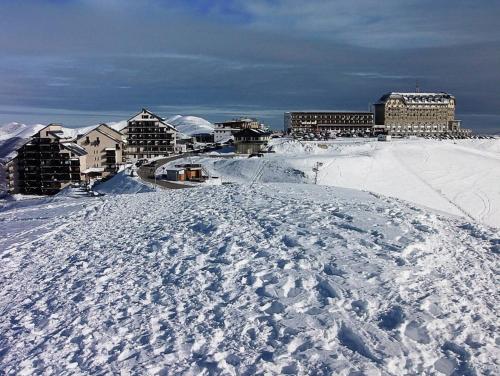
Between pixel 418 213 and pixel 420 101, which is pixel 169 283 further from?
pixel 420 101

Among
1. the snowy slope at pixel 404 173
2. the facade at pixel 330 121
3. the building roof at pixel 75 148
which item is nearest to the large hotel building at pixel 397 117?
the facade at pixel 330 121

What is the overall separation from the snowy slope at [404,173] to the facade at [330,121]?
6039 cm

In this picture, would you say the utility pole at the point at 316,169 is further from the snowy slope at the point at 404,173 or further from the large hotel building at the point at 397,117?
the large hotel building at the point at 397,117

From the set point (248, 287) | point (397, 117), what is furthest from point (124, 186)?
point (397, 117)

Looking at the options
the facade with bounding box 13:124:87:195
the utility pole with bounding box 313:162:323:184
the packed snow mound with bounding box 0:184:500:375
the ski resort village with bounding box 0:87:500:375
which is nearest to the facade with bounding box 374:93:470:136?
the utility pole with bounding box 313:162:323:184

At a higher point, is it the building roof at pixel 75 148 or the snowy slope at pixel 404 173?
the building roof at pixel 75 148

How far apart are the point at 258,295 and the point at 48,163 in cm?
5561

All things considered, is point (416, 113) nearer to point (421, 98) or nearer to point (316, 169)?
point (421, 98)

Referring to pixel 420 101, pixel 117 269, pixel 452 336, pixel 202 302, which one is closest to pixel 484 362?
pixel 452 336

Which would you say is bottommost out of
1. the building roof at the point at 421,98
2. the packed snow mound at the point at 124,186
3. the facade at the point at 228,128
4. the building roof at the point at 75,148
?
the packed snow mound at the point at 124,186

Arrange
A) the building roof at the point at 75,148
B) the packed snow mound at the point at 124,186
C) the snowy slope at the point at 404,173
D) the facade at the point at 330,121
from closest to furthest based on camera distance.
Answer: the snowy slope at the point at 404,173
the packed snow mound at the point at 124,186
the building roof at the point at 75,148
the facade at the point at 330,121

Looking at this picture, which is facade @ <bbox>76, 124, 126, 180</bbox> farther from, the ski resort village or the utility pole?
the ski resort village

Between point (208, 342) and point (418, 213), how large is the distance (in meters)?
9.26

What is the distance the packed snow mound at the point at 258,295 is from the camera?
244 inches
